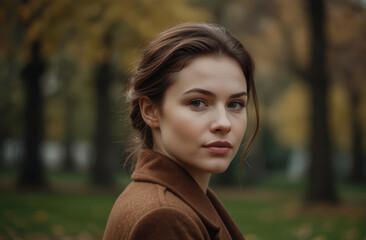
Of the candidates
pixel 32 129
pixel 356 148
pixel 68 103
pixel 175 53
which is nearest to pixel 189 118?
pixel 175 53

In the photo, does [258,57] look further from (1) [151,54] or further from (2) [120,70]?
(1) [151,54]

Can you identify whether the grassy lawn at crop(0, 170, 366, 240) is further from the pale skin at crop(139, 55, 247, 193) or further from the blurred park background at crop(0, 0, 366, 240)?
the pale skin at crop(139, 55, 247, 193)

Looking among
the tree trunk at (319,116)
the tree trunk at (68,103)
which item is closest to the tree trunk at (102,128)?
the tree trunk at (68,103)

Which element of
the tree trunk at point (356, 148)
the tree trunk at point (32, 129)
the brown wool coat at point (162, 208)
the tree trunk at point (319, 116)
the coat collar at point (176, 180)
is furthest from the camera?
the tree trunk at point (356, 148)

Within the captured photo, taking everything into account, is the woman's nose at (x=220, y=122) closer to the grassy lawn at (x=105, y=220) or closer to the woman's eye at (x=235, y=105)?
the woman's eye at (x=235, y=105)

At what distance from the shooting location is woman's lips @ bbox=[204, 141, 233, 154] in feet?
5.88

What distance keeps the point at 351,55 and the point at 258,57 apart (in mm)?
3723

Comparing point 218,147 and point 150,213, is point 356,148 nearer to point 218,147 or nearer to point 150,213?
point 218,147

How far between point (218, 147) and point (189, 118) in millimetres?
178

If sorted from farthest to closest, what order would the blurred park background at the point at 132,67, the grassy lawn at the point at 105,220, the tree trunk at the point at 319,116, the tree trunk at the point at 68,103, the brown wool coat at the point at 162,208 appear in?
1. the tree trunk at the point at 68,103
2. the tree trunk at the point at 319,116
3. the blurred park background at the point at 132,67
4. the grassy lawn at the point at 105,220
5. the brown wool coat at the point at 162,208

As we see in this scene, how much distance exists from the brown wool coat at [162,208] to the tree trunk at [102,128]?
45.1 ft

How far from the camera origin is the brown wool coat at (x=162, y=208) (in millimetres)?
1498

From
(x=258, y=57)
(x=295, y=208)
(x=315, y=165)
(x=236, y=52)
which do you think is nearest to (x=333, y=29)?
(x=258, y=57)

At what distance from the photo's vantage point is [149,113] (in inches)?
77.4
